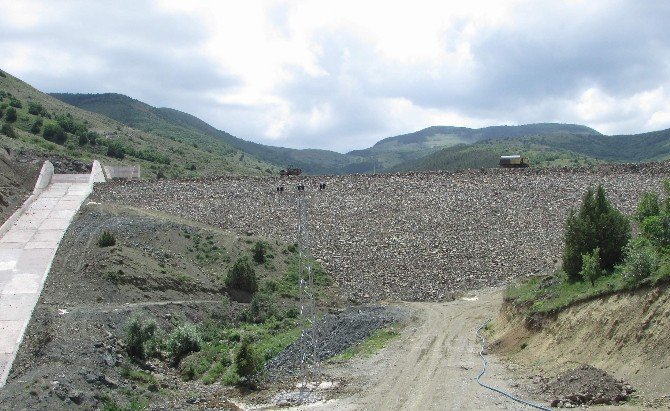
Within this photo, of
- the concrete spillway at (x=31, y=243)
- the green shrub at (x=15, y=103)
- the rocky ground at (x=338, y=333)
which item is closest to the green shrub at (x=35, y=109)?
the green shrub at (x=15, y=103)

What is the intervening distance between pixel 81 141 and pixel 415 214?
4039 centimetres

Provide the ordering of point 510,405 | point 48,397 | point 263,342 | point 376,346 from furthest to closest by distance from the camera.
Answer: point 263,342 < point 376,346 < point 48,397 < point 510,405

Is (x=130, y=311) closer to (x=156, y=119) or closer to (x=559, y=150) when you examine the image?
(x=559, y=150)

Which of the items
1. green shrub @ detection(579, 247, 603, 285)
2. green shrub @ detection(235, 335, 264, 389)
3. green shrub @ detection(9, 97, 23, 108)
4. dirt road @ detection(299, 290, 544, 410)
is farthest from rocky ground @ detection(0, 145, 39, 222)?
green shrub @ detection(579, 247, 603, 285)

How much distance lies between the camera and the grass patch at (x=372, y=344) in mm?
24234

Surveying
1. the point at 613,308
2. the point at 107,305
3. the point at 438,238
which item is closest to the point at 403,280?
the point at 438,238

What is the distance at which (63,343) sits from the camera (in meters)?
22.0

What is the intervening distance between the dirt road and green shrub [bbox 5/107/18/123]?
191 ft

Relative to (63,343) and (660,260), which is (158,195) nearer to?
(63,343)

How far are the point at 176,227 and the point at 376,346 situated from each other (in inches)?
714

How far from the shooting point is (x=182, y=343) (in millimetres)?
25609

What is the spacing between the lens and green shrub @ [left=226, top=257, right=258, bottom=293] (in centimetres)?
3362

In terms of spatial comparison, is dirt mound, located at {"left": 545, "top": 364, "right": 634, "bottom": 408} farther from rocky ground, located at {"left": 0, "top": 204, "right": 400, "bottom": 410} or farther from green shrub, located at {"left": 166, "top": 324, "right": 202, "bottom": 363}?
green shrub, located at {"left": 166, "top": 324, "right": 202, "bottom": 363}

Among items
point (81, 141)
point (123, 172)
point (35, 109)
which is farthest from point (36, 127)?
point (123, 172)
